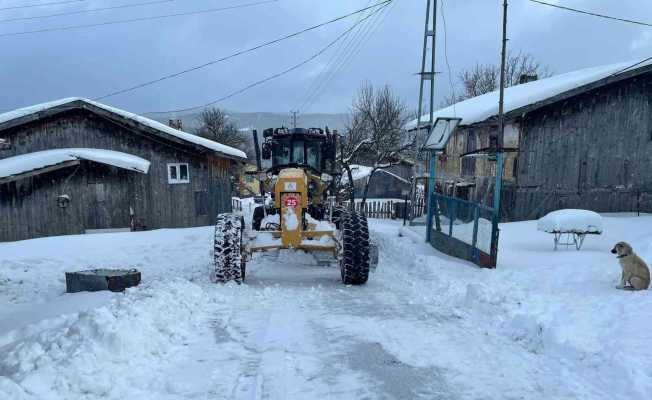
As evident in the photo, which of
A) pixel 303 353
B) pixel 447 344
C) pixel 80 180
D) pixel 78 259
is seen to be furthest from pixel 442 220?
pixel 80 180

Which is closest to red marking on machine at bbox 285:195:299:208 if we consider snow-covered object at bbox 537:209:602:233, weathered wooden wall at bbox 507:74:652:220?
snow-covered object at bbox 537:209:602:233

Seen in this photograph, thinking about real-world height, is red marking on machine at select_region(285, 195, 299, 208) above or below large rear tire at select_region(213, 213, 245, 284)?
above

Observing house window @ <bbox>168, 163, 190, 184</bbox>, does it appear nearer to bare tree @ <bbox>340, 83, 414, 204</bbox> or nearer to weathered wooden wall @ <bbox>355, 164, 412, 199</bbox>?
bare tree @ <bbox>340, 83, 414, 204</bbox>

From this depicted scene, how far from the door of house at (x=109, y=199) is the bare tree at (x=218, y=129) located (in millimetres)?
28984

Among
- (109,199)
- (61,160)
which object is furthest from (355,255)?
(109,199)

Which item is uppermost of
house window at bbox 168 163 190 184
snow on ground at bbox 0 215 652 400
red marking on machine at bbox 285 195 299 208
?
house window at bbox 168 163 190 184

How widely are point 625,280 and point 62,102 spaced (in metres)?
18.2

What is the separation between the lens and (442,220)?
10.4 m

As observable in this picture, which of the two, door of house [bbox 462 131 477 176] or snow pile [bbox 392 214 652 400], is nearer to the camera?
snow pile [bbox 392 214 652 400]

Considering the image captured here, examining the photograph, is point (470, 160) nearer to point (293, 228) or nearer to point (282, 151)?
point (282, 151)

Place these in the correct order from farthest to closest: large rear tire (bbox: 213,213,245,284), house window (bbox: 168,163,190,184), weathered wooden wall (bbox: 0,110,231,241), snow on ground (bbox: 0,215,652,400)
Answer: house window (bbox: 168,163,190,184) → weathered wooden wall (bbox: 0,110,231,241) → large rear tire (bbox: 213,213,245,284) → snow on ground (bbox: 0,215,652,400)

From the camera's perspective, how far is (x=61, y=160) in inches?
633

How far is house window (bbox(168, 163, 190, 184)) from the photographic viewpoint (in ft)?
61.5

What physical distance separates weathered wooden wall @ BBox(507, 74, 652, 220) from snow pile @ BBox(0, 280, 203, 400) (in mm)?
12928
